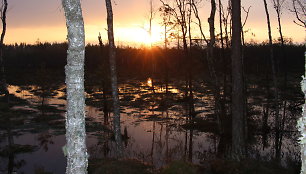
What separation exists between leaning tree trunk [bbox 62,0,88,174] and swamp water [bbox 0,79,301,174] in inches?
305

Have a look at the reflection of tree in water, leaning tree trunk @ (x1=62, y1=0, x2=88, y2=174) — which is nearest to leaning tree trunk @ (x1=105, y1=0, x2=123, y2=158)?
the reflection of tree in water

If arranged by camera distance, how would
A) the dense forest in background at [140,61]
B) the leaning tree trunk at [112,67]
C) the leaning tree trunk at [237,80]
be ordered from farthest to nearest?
the dense forest in background at [140,61] < the leaning tree trunk at [112,67] < the leaning tree trunk at [237,80]

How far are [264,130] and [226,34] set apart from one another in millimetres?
10519

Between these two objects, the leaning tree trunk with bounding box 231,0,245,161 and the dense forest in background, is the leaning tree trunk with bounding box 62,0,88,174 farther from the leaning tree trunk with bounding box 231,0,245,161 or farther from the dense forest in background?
the dense forest in background

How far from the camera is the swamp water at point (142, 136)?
13.8 m

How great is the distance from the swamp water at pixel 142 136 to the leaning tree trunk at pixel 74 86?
7.75 meters

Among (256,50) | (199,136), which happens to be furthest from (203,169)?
(256,50)

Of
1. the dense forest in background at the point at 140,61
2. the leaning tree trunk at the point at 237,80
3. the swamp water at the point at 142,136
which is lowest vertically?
the swamp water at the point at 142,136

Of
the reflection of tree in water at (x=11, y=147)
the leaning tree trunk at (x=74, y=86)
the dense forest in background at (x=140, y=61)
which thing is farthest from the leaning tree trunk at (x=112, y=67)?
the dense forest in background at (x=140, y=61)

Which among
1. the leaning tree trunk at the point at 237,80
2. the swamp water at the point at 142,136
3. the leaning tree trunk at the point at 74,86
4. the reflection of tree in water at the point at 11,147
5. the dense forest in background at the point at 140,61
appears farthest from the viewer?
the dense forest in background at the point at 140,61

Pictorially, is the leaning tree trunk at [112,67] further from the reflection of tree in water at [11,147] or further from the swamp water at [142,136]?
the reflection of tree in water at [11,147]

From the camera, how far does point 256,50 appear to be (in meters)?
70.0

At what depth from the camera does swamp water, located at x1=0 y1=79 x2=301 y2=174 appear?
1380 cm

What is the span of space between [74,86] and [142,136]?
14.8 meters
